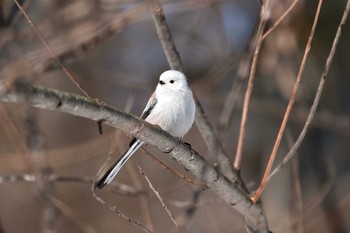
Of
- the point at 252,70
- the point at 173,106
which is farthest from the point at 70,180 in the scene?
the point at 252,70

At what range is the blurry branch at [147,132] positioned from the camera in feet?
4.51

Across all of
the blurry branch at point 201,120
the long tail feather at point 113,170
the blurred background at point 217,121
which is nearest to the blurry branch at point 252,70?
the blurry branch at point 201,120

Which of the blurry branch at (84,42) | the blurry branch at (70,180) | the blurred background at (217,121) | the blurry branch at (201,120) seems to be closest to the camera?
the blurry branch at (84,42)

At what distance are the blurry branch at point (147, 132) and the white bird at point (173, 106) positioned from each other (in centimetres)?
48

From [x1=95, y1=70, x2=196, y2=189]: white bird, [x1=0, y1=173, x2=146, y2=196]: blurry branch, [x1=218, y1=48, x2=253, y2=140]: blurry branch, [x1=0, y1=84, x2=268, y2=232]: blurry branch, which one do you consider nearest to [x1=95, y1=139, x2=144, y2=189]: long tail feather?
[x1=0, y1=173, x2=146, y2=196]: blurry branch

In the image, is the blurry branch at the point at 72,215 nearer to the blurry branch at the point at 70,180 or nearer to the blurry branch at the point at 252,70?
the blurry branch at the point at 70,180

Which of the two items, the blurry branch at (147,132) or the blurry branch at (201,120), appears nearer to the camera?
the blurry branch at (147,132)

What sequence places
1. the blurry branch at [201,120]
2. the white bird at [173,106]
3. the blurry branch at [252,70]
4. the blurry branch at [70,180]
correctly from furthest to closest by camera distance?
the white bird at [173,106], the blurry branch at [201,120], the blurry branch at [70,180], the blurry branch at [252,70]

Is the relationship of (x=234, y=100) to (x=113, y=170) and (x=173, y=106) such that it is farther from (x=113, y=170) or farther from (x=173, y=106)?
(x=113, y=170)

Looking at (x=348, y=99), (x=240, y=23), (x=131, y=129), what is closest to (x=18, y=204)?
(x=240, y=23)

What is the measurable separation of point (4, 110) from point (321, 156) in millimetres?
4265

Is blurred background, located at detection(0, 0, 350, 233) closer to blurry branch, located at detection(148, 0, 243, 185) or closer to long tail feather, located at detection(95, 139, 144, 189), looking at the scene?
blurry branch, located at detection(148, 0, 243, 185)

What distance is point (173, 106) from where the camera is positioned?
8.62 feet

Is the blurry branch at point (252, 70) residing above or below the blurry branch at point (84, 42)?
below
